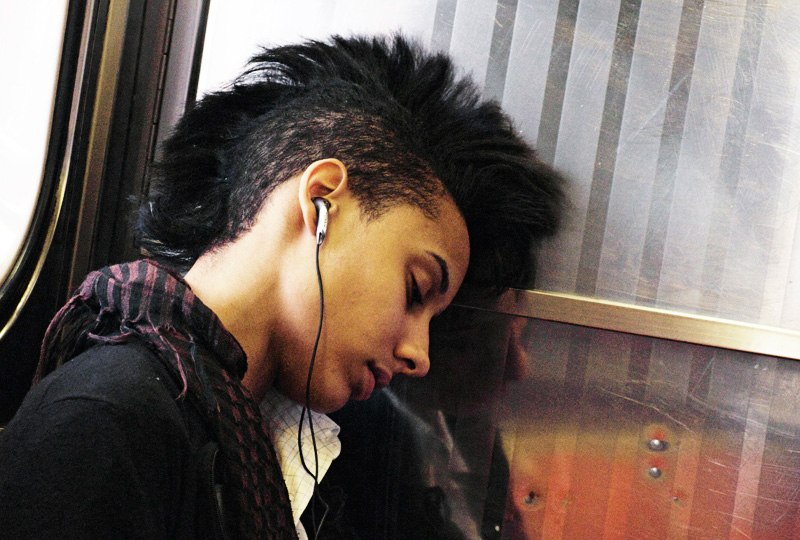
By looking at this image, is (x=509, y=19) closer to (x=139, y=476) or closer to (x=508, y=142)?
(x=508, y=142)

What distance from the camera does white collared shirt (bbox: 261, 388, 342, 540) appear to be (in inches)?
40.4

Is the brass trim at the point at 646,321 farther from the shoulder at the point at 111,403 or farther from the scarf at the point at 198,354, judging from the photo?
the shoulder at the point at 111,403

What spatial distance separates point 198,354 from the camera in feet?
2.61

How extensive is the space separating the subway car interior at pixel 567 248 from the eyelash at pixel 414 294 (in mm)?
147

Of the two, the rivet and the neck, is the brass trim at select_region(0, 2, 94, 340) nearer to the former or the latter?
the neck

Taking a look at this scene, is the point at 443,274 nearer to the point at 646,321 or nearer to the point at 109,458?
the point at 646,321

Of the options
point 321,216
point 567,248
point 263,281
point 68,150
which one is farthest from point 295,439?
point 68,150

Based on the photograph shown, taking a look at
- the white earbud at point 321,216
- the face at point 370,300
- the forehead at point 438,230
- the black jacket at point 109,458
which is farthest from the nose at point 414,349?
the black jacket at point 109,458

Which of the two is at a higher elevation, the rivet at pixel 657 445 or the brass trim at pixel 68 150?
the brass trim at pixel 68 150

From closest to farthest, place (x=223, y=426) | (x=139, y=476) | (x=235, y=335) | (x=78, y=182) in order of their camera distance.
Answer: (x=139, y=476), (x=223, y=426), (x=235, y=335), (x=78, y=182)

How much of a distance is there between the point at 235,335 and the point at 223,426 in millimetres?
163

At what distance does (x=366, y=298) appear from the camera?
2.95 feet

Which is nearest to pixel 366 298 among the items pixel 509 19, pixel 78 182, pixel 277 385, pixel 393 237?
pixel 393 237

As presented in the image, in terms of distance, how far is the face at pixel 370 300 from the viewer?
898 mm
